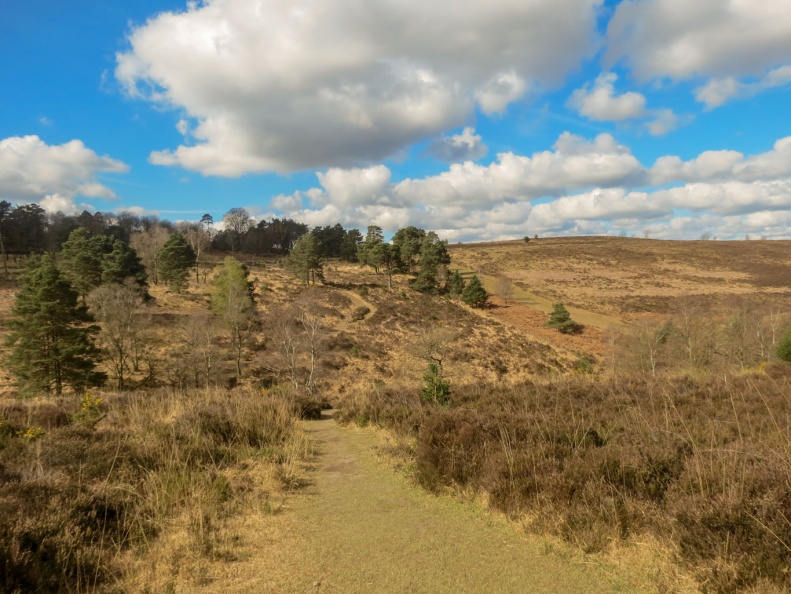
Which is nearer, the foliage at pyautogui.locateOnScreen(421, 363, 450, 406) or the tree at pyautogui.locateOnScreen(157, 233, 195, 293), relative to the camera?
the foliage at pyautogui.locateOnScreen(421, 363, 450, 406)

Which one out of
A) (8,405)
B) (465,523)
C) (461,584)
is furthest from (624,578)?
(8,405)

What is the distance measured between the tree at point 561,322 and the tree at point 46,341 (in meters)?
44.9

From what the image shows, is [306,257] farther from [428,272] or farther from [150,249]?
[150,249]

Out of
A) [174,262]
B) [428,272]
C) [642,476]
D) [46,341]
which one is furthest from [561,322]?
[642,476]

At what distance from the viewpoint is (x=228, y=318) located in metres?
33.7

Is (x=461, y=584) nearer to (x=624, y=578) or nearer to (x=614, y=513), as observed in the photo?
(x=624, y=578)

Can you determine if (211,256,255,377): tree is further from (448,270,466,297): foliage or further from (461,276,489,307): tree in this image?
(448,270,466,297): foliage

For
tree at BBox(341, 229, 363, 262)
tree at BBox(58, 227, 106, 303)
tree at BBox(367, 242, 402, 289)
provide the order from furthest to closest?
tree at BBox(341, 229, 363, 262) < tree at BBox(367, 242, 402, 289) < tree at BBox(58, 227, 106, 303)

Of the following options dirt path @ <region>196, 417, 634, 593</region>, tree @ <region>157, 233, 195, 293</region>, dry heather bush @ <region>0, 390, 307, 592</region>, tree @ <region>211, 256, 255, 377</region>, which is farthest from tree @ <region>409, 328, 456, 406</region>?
tree @ <region>157, 233, 195, 293</region>

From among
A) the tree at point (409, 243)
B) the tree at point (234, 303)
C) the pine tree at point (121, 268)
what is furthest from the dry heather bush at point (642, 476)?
the tree at point (409, 243)

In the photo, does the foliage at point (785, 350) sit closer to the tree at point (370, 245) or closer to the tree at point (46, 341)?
the tree at point (46, 341)

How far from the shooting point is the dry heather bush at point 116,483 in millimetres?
3592

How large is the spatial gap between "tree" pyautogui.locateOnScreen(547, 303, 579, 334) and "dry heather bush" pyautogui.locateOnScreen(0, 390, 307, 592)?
4637 cm

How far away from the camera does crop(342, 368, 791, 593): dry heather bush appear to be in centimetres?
320
